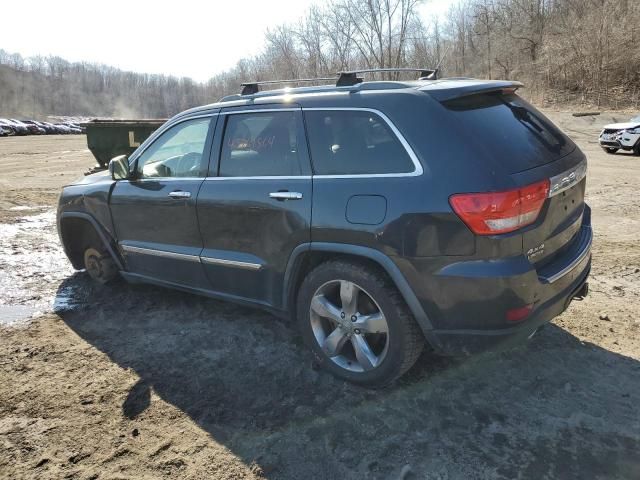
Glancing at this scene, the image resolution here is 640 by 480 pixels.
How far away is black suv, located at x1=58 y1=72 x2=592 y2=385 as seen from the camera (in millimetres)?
2646

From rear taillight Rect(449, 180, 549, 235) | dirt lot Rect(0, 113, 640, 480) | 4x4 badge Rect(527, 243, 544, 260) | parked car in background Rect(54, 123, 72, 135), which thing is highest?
parked car in background Rect(54, 123, 72, 135)

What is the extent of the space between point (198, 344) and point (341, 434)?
153cm

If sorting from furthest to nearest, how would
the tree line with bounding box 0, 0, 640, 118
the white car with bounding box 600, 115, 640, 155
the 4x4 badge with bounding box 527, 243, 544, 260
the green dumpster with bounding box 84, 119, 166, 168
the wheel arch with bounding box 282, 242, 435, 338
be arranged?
1. the tree line with bounding box 0, 0, 640, 118
2. the white car with bounding box 600, 115, 640, 155
3. the green dumpster with bounding box 84, 119, 166, 168
4. the wheel arch with bounding box 282, 242, 435, 338
5. the 4x4 badge with bounding box 527, 243, 544, 260

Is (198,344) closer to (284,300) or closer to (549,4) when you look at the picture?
(284,300)

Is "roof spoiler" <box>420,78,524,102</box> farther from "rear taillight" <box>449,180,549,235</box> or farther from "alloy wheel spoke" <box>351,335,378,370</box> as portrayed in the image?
"alloy wheel spoke" <box>351,335,378,370</box>

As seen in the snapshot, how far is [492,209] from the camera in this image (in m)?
2.56

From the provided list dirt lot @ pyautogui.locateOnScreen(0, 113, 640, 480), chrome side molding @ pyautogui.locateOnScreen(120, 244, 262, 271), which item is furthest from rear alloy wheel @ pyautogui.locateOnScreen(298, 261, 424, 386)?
chrome side molding @ pyautogui.locateOnScreen(120, 244, 262, 271)

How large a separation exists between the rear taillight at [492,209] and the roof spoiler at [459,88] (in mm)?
669

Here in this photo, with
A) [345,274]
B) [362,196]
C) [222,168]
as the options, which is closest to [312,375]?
[345,274]

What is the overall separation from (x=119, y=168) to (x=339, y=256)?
7.39ft

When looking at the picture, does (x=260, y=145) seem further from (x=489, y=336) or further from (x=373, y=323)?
(x=489, y=336)

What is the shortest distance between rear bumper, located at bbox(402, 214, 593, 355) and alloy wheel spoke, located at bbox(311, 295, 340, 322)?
625 millimetres

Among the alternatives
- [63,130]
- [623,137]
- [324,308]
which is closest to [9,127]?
[63,130]

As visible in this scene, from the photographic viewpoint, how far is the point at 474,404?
9.78ft
